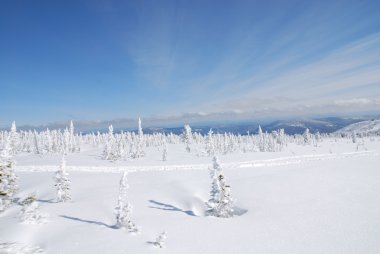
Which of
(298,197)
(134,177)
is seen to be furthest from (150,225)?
(134,177)

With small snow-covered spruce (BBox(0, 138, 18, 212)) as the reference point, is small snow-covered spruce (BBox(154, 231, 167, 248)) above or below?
below

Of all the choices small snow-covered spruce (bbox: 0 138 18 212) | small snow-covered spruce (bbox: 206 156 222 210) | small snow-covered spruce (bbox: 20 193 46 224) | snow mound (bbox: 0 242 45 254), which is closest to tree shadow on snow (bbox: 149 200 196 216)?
small snow-covered spruce (bbox: 206 156 222 210)

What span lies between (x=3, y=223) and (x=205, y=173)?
40.9m

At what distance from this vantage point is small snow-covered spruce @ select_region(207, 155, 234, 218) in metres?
31.4

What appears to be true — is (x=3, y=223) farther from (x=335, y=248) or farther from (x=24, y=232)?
(x=335, y=248)

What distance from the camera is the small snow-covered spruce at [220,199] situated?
31.4m

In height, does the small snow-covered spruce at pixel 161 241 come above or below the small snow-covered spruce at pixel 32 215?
below

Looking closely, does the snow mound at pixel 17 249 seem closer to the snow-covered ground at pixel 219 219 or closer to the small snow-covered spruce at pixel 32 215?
the snow-covered ground at pixel 219 219

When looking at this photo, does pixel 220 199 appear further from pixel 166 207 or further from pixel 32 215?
pixel 32 215

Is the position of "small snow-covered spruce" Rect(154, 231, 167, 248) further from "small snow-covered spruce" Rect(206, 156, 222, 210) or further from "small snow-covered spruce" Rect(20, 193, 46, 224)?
"small snow-covered spruce" Rect(20, 193, 46, 224)

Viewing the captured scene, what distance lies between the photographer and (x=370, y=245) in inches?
794

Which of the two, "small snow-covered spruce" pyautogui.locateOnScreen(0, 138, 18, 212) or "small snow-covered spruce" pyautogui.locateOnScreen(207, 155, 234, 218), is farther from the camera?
"small snow-covered spruce" pyautogui.locateOnScreen(207, 155, 234, 218)

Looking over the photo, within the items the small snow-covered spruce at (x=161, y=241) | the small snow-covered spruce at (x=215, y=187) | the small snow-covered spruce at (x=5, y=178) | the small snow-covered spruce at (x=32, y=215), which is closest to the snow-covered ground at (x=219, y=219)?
the small snow-covered spruce at (x=161, y=241)

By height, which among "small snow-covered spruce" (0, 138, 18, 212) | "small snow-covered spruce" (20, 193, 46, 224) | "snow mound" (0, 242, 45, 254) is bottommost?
"snow mound" (0, 242, 45, 254)
